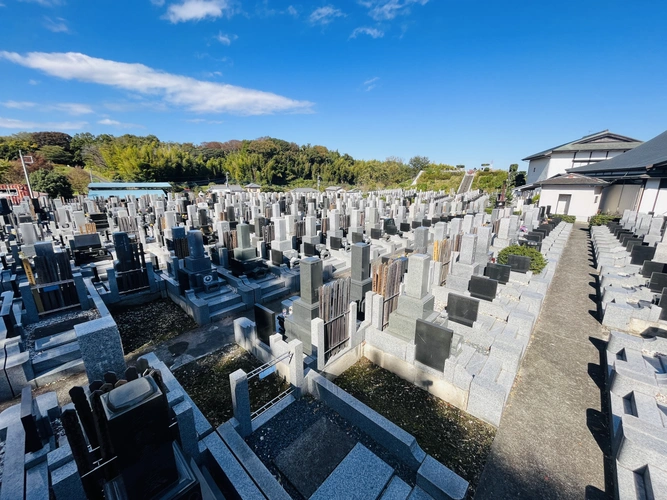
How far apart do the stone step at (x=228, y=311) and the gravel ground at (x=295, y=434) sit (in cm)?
415

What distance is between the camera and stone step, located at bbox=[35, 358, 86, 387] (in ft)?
19.1

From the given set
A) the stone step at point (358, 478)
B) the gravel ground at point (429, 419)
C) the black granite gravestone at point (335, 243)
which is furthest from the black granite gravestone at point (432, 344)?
the black granite gravestone at point (335, 243)

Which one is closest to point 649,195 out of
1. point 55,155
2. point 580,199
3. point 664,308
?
point 580,199

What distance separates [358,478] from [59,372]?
6.43 meters

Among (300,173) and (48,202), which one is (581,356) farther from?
(300,173)

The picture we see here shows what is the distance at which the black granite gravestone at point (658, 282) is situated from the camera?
348 inches

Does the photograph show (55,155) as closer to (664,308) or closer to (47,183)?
(47,183)

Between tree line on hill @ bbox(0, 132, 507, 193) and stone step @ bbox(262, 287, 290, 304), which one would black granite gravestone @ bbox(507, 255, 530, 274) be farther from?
tree line on hill @ bbox(0, 132, 507, 193)

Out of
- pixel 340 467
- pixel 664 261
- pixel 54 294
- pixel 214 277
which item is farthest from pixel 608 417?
pixel 54 294

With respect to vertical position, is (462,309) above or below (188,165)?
below

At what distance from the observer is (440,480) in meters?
3.61

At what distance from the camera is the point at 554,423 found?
16.8 ft

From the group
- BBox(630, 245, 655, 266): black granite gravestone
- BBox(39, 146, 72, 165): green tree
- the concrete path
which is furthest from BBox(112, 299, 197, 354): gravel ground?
BBox(39, 146, 72, 165): green tree

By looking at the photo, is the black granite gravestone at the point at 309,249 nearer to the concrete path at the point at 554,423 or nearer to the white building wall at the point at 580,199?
the concrete path at the point at 554,423
